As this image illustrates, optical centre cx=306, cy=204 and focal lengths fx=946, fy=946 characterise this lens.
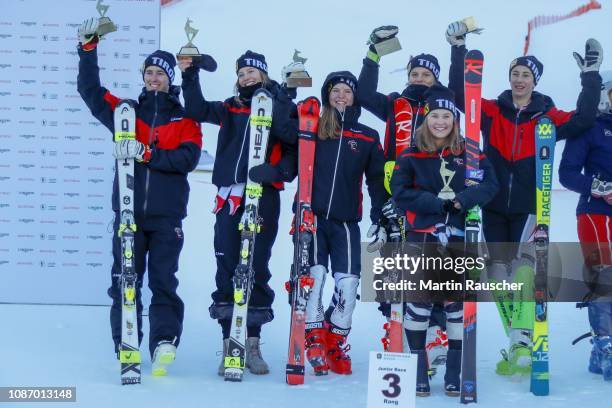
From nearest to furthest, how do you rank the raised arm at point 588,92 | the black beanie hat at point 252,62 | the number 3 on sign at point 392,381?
the number 3 on sign at point 392,381 < the raised arm at point 588,92 < the black beanie hat at point 252,62

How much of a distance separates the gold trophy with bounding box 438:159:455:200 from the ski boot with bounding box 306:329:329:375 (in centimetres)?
91

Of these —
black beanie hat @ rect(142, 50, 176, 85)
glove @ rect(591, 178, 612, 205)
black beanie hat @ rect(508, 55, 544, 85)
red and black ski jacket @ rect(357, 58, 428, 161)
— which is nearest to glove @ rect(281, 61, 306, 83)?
red and black ski jacket @ rect(357, 58, 428, 161)

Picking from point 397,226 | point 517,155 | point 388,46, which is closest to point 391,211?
point 397,226

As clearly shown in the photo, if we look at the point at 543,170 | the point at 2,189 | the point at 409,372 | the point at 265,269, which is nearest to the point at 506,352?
the point at 543,170

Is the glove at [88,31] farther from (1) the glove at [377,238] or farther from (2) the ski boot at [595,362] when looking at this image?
(2) the ski boot at [595,362]

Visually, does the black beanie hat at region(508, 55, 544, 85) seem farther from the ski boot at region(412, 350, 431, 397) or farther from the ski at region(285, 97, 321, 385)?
the ski boot at region(412, 350, 431, 397)

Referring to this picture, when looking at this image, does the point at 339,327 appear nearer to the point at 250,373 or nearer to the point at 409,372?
the point at 250,373

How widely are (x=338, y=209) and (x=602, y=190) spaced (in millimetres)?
1226

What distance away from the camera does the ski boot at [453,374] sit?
401 cm

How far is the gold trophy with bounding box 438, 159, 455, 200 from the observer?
13.3 ft

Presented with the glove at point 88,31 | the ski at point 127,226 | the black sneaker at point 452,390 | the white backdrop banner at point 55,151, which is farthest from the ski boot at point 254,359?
the white backdrop banner at point 55,151

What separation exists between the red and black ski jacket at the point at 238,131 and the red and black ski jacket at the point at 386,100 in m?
0.36

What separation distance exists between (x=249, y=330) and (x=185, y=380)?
1.47 feet

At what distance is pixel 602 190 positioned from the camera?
439 cm
